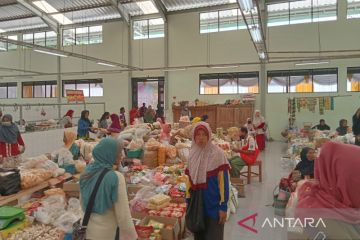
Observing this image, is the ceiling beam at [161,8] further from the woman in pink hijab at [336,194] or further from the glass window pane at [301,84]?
the woman in pink hijab at [336,194]

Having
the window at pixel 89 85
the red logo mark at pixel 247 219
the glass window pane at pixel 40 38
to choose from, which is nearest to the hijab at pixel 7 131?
the red logo mark at pixel 247 219

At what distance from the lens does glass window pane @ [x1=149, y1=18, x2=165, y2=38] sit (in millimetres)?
14375

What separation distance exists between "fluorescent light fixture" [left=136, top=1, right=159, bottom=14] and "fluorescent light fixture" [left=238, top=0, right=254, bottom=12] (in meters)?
8.39

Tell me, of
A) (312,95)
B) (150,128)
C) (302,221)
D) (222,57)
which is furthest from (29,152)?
(312,95)

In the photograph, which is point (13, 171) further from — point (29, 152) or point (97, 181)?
point (29, 152)

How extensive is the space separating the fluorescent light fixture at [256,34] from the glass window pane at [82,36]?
420 inches

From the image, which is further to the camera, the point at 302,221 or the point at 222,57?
the point at 222,57

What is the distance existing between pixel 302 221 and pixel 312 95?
38.3ft

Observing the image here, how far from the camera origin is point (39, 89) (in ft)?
55.2

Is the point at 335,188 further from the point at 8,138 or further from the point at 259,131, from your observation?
the point at 259,131

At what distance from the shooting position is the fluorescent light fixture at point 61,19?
14719mm

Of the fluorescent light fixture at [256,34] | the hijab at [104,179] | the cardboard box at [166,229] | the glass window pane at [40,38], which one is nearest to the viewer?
the hijab at [104,179]

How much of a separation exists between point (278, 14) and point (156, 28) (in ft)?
19.1

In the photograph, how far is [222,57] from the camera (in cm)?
1331
